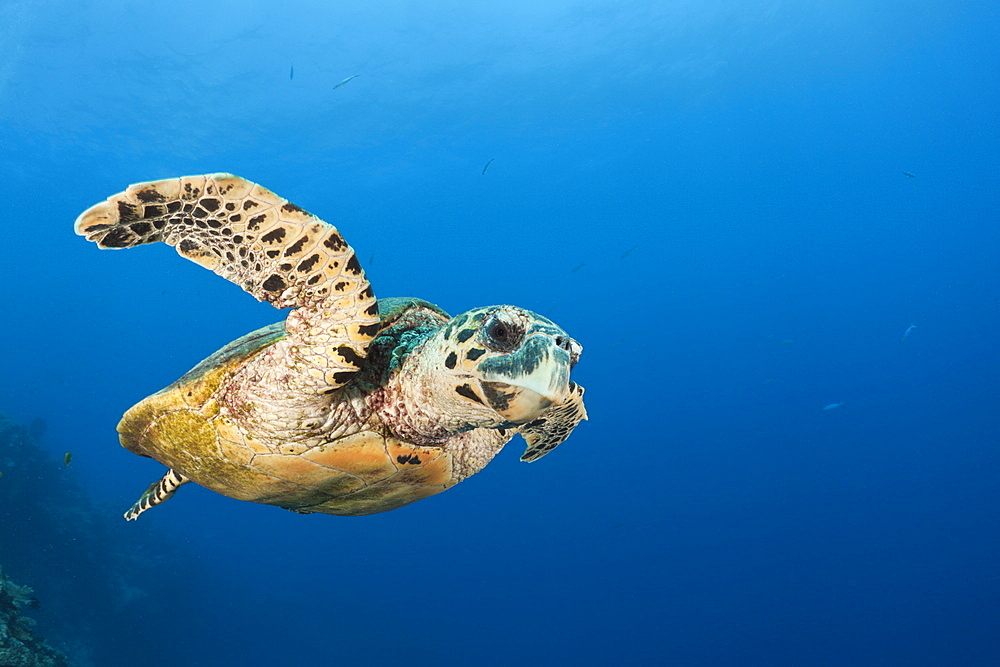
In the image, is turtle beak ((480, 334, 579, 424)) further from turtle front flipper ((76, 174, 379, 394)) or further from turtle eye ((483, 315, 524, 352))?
turtle front flipper ((76, 174, 379, 394))

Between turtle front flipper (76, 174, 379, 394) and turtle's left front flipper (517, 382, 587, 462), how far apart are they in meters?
1.00

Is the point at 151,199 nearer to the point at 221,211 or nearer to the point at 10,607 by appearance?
the point at 221,211

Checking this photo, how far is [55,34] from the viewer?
2209 centimetres

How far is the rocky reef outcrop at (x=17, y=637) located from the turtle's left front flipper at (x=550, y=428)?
7.57m

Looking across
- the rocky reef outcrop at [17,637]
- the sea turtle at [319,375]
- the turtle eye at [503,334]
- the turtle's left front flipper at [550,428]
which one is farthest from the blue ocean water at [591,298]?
the turtle eye at [503,334]

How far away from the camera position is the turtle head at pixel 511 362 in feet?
5.43

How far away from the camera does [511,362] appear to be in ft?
5.50

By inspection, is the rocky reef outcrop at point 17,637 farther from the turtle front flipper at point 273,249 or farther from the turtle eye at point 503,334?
the turtle eye at point 503,334

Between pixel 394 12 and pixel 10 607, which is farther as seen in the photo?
pixel 394 12

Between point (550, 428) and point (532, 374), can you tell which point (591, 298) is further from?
point (532, 374)

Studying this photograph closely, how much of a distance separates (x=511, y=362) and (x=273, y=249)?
1027mm

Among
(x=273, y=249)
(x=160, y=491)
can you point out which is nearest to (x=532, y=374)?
(x=273, y=249)

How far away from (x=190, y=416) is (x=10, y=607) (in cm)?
778

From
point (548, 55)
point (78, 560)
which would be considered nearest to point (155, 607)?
point (78, 560)
